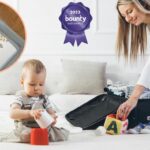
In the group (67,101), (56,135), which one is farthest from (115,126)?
(67,101)

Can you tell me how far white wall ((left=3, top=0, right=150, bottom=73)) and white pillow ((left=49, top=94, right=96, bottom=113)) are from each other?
68 cm

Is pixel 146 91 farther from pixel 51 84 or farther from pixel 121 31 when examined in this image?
pixel 51 84

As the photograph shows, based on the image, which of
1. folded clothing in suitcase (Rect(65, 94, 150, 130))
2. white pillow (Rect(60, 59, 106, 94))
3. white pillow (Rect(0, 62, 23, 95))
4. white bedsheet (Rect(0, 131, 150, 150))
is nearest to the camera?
white bedsheet (Rect(0, 131, 150, 150))

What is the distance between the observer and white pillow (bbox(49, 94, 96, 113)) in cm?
316

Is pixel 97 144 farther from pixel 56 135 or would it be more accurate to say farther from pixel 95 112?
pixel 95 112

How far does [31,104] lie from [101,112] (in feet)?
2.11

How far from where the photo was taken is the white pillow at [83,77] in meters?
3.51

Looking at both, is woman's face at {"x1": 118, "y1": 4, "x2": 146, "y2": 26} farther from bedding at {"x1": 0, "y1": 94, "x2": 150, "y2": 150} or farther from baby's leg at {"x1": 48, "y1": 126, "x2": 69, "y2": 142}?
baby's leg at {"x1": 48, "y1": 126, "x2": 69, "y2": 142}

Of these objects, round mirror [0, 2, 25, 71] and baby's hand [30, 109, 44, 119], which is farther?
round mirror [0, 2, 25, 71]

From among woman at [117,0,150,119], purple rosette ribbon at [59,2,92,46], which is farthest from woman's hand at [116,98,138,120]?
purple rosette ribbon at [59,2,92,46]

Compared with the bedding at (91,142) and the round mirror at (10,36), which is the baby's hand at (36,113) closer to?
the bedding at (91,142)

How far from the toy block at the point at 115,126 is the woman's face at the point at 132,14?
51cm

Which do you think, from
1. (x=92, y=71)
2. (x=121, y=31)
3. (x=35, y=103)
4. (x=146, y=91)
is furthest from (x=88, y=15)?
(x=35, y=103)

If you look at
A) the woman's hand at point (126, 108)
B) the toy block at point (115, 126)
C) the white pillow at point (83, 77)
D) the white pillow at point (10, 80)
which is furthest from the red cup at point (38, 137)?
the white pillow at point (10, 80)
